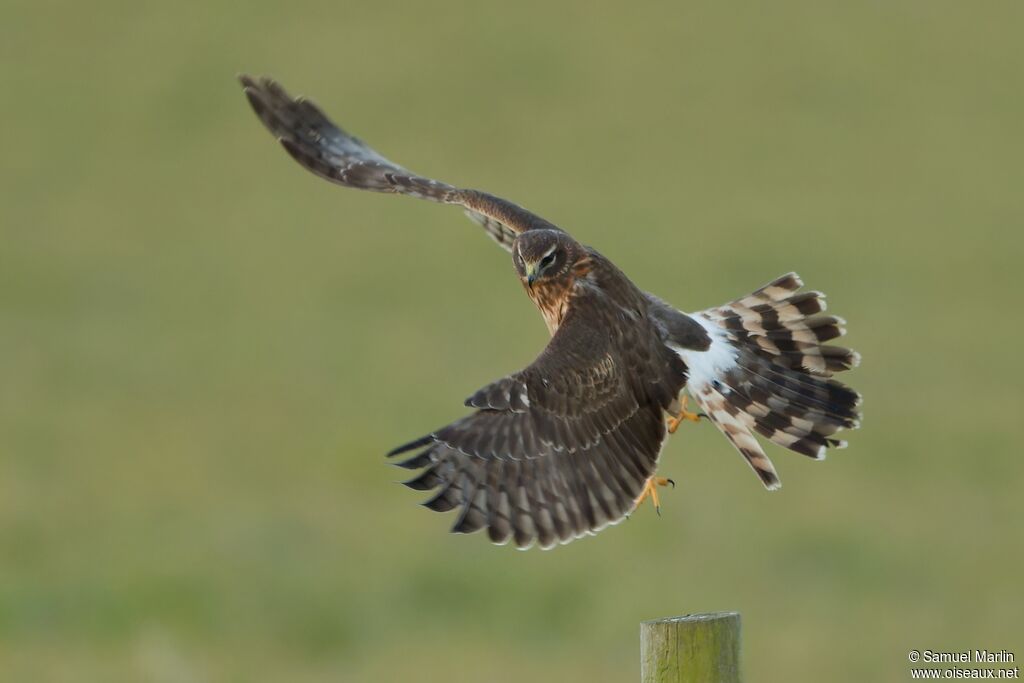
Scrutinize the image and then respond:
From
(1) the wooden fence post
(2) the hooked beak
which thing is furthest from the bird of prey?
(1) the wooden fence post

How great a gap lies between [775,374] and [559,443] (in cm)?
153

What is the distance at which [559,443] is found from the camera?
7070mm

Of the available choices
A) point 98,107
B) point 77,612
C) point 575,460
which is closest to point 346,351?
point 77,612

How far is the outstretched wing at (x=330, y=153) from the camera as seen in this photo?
9078 mm

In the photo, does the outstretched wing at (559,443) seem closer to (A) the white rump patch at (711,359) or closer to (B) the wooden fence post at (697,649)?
(A) the white rump patch at (711,359)

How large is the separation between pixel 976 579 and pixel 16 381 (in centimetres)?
1184

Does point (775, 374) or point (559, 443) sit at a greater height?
point (775, 374)

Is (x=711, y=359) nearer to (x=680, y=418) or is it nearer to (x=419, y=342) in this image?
(x=680, y=418)

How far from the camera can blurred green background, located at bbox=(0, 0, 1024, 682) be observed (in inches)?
575

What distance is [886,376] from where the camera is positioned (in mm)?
22891

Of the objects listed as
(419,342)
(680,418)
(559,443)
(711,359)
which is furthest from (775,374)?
(419,342)

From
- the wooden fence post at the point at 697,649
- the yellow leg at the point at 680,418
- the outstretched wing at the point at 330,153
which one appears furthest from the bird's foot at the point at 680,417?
the wooden fence post at the point at 697,649

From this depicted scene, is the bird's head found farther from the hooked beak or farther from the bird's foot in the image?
the bird's foot

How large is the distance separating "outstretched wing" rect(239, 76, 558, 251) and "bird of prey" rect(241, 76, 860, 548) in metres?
0.02
